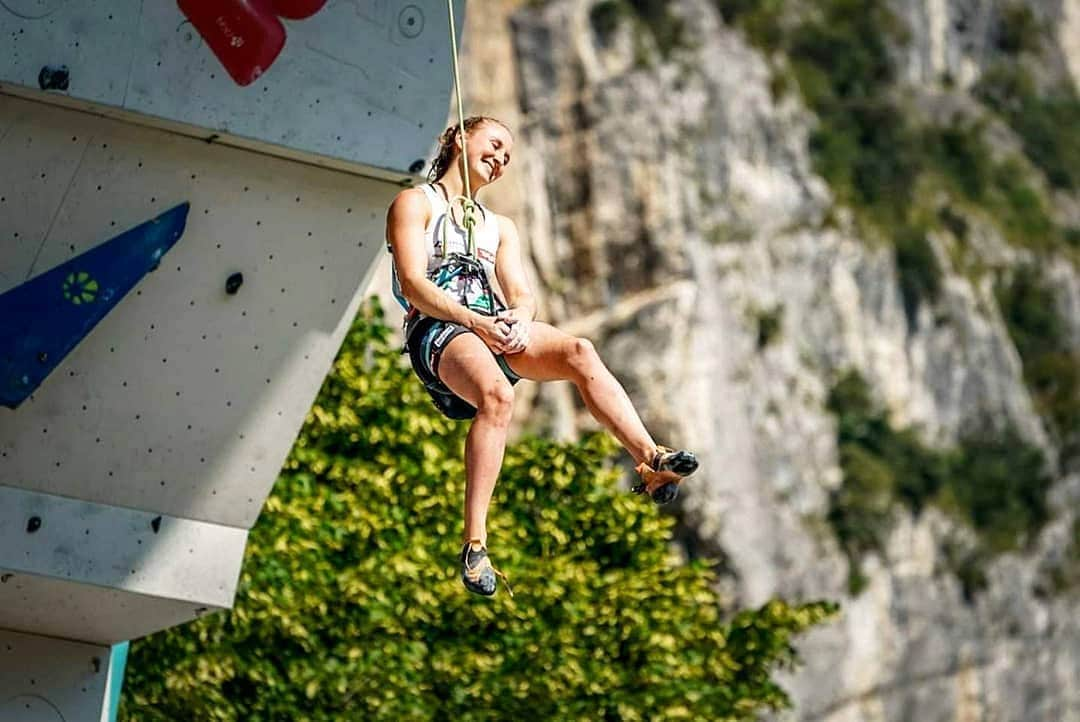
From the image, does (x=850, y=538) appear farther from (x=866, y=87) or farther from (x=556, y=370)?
(x=556, y=370)

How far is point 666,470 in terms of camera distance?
9664 millimetres

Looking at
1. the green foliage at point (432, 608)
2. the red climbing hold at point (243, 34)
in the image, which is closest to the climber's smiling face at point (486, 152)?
the red climbing hold at point (243, 34)

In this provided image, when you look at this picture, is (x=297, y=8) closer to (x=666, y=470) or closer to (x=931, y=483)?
(x=666, y=470)

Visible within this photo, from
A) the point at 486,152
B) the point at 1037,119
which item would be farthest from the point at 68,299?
the point at 1037,119

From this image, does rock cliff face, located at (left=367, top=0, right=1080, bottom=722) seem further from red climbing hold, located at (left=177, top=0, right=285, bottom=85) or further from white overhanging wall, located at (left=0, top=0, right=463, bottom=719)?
red climbing hold, located at (left=177, top=0, right=285, bottom=85)

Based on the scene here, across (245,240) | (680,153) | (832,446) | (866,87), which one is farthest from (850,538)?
(245,240)

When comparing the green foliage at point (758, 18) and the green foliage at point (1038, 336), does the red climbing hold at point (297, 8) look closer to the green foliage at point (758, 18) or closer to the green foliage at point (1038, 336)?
the green foliage at point (758, 18)

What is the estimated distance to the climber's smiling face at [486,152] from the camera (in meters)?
10.2

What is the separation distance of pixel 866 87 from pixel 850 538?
20773 millimetres

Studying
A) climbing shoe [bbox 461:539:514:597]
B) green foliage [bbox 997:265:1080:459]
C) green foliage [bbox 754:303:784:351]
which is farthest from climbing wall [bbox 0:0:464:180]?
green foliage [bbox 997:265:1080:459]

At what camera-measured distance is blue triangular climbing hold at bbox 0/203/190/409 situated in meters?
12.7

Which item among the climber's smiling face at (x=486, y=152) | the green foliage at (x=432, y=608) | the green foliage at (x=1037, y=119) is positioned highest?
the green foliage at (x=1037, y=119)

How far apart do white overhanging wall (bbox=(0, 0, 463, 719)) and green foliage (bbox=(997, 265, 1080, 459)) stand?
71977 mm

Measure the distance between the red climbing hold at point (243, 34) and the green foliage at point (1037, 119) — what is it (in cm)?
8032
